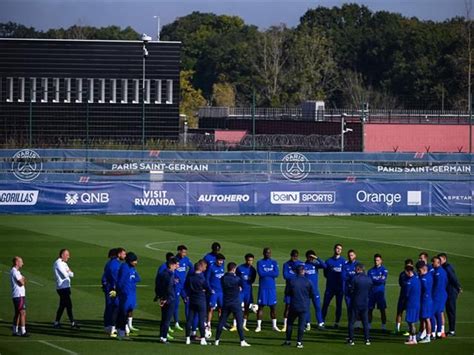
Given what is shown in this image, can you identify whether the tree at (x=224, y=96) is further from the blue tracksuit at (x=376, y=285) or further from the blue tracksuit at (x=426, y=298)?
the blue tracksuit at (x=426, y=298)

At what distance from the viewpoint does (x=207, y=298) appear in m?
25.6

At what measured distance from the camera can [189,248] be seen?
42.1 metres

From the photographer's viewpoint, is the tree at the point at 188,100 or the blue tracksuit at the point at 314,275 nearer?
the blue tracksuit at the point at 314,275

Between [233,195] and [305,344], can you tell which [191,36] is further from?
[305,344]

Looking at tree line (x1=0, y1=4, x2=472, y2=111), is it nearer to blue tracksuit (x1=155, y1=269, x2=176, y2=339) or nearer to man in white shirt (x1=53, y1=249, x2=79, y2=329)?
man in white shirt (x1=53, y1=249, x2=79, y2=329)

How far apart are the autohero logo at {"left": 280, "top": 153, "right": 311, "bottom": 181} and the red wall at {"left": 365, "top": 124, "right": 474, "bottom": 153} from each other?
12.3 meters

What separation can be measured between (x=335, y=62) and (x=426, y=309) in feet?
329

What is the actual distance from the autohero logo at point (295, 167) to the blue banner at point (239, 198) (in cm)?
668

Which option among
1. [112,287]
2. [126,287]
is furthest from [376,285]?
[112,287]

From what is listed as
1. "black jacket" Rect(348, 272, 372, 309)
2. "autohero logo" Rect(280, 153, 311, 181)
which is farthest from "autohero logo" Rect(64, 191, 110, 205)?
"black jacket" Rect(348, 272, 372, 309)

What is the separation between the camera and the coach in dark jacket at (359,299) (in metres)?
25.1

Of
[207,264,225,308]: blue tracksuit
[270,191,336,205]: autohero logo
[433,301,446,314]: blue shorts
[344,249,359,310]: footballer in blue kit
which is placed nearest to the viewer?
[433,301,446,314]: blue shorts

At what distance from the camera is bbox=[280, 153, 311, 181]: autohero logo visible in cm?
6419

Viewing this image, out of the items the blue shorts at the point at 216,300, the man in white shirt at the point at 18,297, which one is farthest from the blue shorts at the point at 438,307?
the man in white shirt at the point at 18,297
